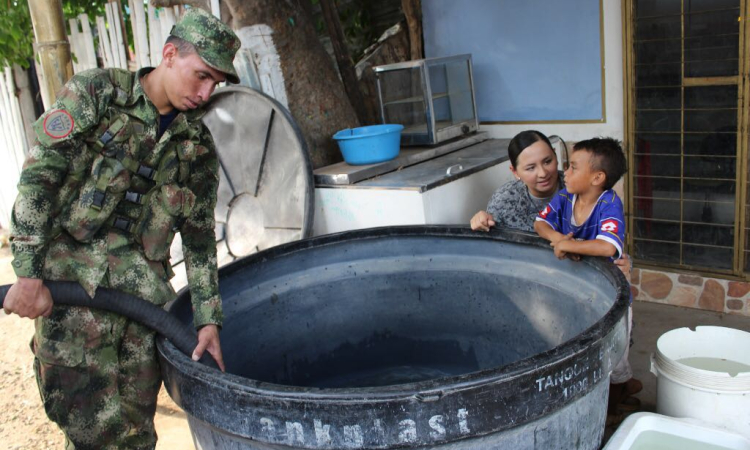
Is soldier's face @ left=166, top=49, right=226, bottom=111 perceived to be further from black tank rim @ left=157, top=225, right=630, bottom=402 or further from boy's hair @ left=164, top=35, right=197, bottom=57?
black tank rim @ left=157, top=225, right=630, bottom=402

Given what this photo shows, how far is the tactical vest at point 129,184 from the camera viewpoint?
2.06 m

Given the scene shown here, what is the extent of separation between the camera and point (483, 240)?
102 inches

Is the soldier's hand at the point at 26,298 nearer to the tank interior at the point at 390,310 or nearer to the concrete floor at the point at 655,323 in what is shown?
the tank interior at the point at 390,310

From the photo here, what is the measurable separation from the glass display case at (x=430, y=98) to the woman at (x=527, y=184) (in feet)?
4.04

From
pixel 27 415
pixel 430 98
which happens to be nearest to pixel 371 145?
pixel 430 98

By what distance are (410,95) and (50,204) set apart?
8.84 ft

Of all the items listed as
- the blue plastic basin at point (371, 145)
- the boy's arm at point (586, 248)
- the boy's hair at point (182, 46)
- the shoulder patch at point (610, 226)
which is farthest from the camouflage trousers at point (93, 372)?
the blue plastic basin at point (371, 145)

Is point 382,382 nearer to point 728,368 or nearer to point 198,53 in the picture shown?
point 728,368

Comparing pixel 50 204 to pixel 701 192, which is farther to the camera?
pixel 701 192

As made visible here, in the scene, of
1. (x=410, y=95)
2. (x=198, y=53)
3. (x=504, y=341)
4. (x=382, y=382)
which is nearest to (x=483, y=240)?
(x=504, y=341)

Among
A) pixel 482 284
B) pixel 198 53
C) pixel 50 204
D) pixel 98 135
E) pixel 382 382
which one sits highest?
pixel 198 53

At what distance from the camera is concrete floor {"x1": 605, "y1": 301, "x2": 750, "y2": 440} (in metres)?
3.57

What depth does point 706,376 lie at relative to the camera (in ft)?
7.30

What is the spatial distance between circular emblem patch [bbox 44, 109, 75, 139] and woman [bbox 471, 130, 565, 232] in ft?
5.46
